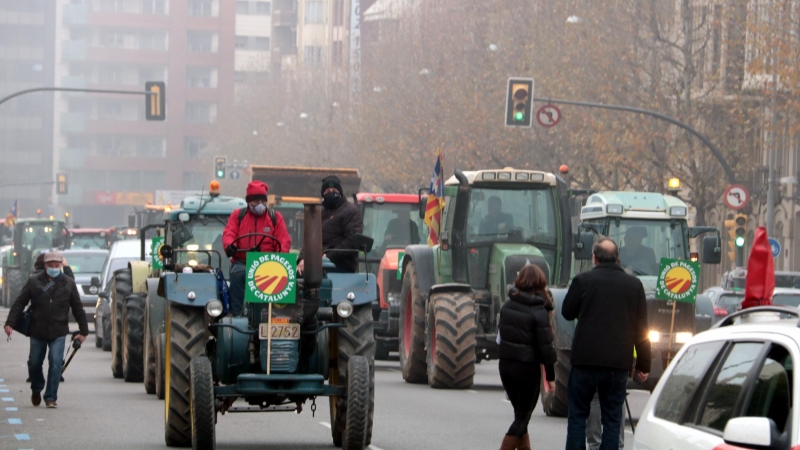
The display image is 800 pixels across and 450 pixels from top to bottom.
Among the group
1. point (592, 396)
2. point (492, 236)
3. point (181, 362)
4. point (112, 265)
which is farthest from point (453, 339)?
point (112, 265)

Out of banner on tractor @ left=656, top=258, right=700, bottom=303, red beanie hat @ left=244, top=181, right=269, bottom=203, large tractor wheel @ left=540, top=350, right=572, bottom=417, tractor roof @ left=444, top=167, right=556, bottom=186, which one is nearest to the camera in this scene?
red beanie hat @ left=244, top=181, right=269, bottom=203

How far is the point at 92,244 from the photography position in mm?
51281

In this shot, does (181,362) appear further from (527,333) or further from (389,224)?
(389,224)

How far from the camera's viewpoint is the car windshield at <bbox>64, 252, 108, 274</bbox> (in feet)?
118

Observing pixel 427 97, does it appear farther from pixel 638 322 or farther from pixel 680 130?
pixel 638 322

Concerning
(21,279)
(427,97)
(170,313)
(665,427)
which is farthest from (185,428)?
(427,97)

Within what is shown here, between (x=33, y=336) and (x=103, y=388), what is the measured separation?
2794 millimetres

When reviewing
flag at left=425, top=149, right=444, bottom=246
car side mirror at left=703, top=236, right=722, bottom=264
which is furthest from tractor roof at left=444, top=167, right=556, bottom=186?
car side mirror at left=703, top=236, right=722, bottom=264

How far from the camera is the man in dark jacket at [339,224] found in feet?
42.9

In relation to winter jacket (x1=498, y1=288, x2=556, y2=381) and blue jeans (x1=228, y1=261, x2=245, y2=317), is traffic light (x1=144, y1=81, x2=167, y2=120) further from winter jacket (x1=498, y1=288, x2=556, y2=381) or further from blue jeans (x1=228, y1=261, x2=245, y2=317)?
winter jacket (x1=498, y1=288, x2=556, y2=381)

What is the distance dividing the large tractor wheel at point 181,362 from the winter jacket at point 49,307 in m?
4.03

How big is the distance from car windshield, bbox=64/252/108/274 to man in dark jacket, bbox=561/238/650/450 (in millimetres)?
27218

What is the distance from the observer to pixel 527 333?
10578mm

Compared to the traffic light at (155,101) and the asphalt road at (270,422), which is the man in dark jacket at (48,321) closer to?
the asphalt road at (270,422)
